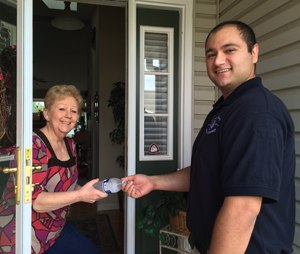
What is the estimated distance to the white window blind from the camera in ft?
8.75

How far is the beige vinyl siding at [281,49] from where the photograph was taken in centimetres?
181

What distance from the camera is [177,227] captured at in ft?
7.98

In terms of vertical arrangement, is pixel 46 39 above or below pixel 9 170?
above

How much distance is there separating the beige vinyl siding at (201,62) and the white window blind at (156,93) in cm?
21

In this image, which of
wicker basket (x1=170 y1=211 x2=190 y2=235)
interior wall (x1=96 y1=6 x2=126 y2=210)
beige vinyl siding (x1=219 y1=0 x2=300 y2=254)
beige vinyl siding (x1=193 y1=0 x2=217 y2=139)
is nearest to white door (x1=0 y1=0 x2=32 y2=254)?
wicker basket (x1=170 y1=211 x2=190 y2=235)

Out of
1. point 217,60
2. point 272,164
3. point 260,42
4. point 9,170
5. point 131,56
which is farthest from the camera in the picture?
point 131,56

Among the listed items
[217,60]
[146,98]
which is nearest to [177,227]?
[146,98]

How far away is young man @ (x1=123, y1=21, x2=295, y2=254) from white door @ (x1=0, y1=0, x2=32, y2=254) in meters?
0.73

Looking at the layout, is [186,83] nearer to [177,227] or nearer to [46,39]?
[177,227]

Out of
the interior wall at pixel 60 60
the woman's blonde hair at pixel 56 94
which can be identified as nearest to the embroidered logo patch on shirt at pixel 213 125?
the woman's blonde hair at pixel 56 94

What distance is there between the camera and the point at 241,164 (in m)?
0.99

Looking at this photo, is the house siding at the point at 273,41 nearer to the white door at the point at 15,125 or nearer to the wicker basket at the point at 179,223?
the wicker basket at the point at 179,223

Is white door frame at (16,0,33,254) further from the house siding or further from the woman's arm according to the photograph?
the house siding

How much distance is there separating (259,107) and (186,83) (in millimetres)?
1695
